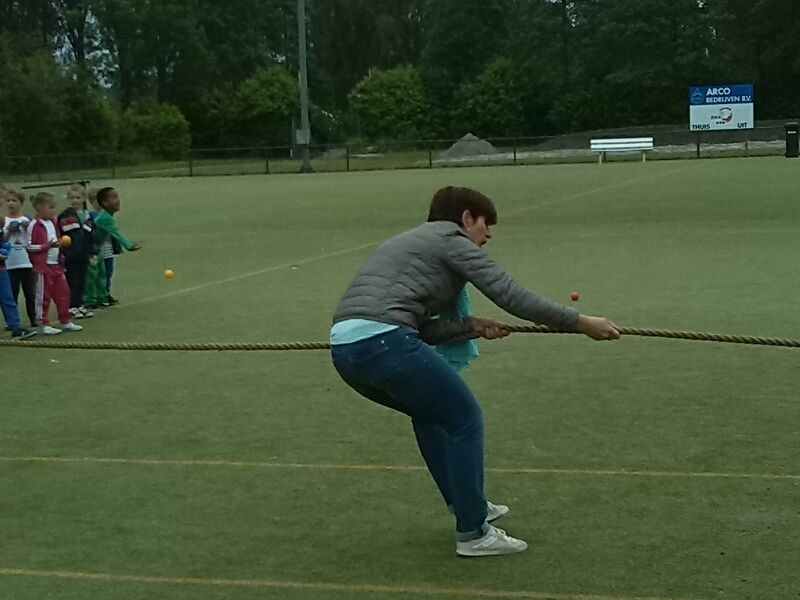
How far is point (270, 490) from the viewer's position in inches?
288

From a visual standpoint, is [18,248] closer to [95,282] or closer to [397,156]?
[95,282]

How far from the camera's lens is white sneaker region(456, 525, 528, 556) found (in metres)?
6.02

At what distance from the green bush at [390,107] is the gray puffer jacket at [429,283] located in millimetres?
71165

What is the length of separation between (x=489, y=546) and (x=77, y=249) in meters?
9.48

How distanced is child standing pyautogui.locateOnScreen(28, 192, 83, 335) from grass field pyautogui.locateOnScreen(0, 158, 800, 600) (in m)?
0.36

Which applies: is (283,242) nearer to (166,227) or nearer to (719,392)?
(166,227)

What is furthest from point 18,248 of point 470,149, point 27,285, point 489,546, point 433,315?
point 470,149

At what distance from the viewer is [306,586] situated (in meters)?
5.75

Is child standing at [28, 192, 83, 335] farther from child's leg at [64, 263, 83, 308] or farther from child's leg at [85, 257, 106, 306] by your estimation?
child's leg at [85, 257, 106, 306]

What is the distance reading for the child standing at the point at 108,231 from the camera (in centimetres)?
1496

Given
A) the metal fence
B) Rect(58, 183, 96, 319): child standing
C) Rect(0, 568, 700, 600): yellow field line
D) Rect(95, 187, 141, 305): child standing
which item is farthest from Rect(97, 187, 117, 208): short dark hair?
the metal fence

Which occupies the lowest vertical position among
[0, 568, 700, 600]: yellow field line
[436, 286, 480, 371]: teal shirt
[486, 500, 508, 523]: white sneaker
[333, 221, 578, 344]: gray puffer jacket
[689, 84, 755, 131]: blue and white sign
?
[0, 568, 700, 600]: yellow field line

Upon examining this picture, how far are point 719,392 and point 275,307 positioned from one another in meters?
6.41

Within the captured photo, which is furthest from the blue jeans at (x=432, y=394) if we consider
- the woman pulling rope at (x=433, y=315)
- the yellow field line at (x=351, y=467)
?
the yellow field line at (x=351, y=467)
